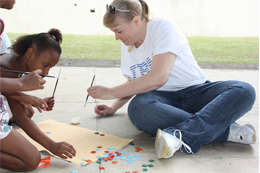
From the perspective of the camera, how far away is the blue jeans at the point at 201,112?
163 cm

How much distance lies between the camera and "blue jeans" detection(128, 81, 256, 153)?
1.63 metres

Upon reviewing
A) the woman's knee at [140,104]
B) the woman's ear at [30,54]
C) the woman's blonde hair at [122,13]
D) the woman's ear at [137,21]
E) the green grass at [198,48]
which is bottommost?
the green grass at [198,48]

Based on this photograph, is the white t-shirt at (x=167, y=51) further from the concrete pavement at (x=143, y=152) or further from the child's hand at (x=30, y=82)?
the child's hand at (x=30, y=82)

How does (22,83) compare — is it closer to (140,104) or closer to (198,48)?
(140,104)

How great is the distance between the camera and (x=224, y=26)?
877cm

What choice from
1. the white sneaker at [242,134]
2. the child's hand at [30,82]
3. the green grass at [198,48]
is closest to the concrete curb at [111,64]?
the green grass at [198,48]

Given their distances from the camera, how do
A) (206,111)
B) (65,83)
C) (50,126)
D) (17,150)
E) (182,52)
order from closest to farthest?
(17,150), (206,111), (182,52), (50,126), (65,83)

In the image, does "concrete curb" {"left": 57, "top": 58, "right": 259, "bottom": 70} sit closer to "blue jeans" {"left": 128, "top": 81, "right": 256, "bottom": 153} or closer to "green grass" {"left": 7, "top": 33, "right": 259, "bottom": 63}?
"green grass" {"left": 7, "top": 33, "right": 259, "bottom": 63}

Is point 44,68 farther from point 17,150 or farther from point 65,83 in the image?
point 65,83

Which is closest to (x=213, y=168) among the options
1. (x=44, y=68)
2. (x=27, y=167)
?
(x=27, y=167)

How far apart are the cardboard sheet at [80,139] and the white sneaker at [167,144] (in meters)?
0.29

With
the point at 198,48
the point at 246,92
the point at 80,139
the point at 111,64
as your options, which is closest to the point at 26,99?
the point at 80,139

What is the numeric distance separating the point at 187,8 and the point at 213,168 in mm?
8340

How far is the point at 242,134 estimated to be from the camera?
1763 millimetres
